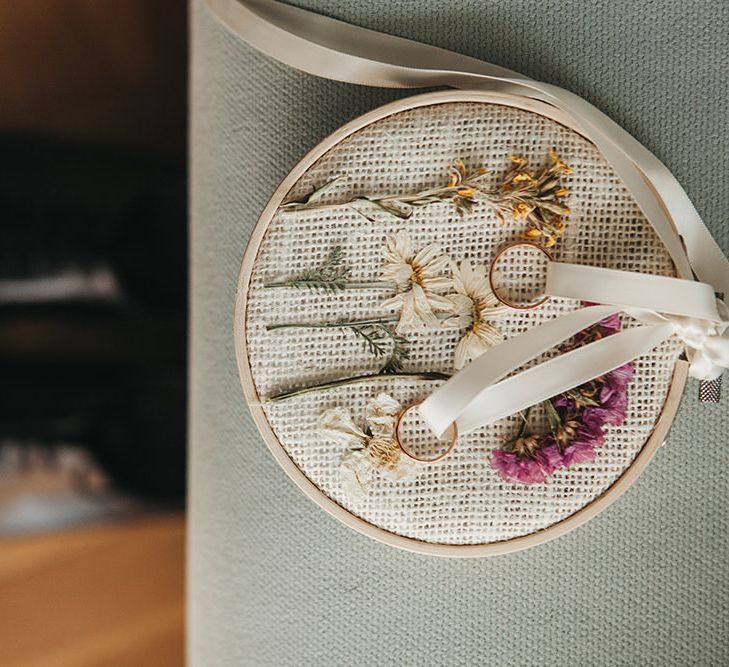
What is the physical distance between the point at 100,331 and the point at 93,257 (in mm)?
131

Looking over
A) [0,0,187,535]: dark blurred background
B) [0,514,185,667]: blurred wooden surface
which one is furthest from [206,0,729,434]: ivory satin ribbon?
[0,514,185,667]: blurred wooden surface

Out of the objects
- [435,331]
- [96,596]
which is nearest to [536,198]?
[435,331]

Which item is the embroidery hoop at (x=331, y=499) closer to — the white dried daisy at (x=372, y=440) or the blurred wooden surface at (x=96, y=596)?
the white dried daisy at (x=372, y=440)

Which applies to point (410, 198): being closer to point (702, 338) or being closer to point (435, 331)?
point (435, 331)

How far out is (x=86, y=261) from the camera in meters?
0.92

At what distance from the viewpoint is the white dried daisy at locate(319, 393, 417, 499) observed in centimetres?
52

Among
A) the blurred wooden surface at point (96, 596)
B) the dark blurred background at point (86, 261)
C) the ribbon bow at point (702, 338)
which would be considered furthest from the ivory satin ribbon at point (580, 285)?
the blurred wooden surface at point (96, 596)

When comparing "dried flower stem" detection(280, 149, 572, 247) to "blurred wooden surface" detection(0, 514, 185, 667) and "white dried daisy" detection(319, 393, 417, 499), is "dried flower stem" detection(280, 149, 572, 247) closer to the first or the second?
"white dried daisy" detection(319, 393, 417, 499)

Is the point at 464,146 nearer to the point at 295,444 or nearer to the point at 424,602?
the point at 295,444

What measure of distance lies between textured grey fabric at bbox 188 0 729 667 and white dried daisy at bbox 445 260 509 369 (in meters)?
0.18

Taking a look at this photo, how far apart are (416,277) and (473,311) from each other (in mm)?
50

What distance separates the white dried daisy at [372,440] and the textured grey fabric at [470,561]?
0.10 m

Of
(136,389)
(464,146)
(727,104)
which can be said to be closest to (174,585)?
(136,389)

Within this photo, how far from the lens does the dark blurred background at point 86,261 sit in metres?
0.92
